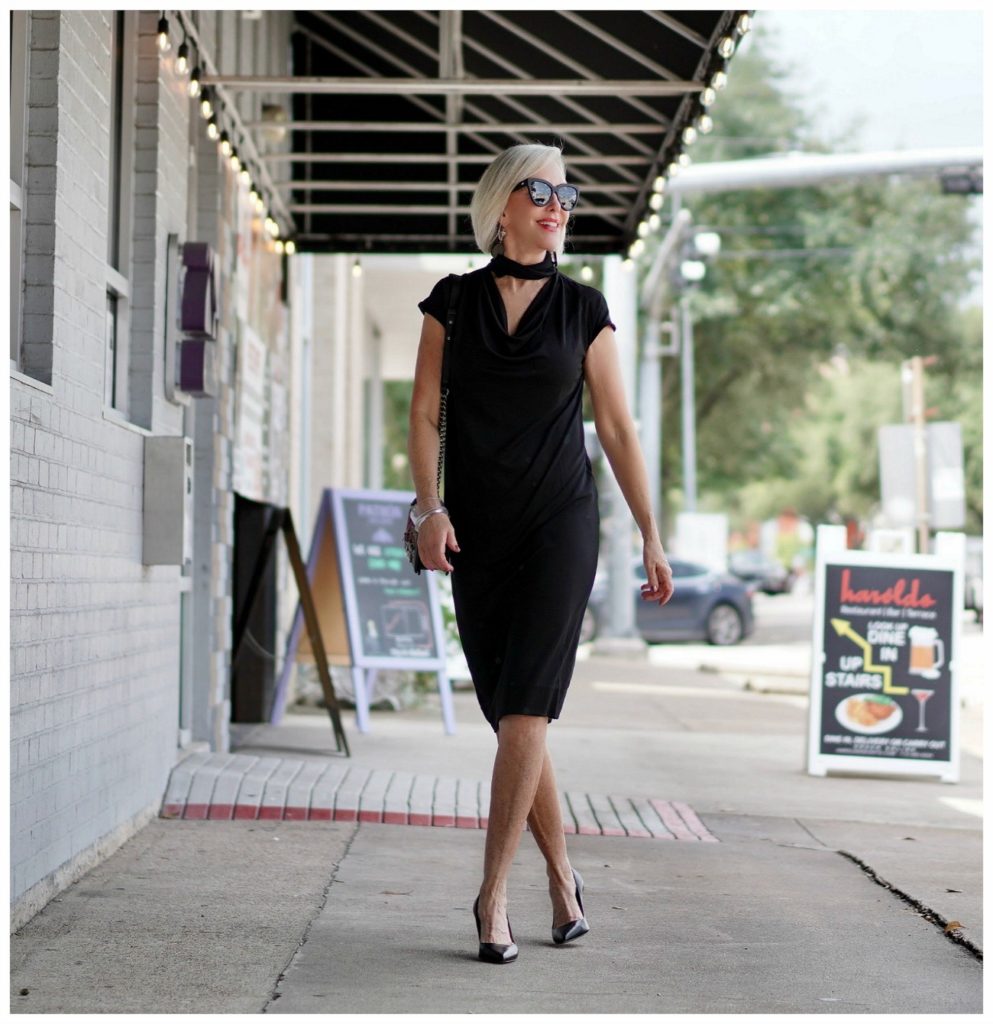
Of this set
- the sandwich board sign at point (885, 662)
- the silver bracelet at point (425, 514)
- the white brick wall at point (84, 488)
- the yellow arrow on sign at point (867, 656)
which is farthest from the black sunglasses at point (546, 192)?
the yellow arrow on sign at point (867, 656)

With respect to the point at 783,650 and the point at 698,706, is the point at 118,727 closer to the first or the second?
the point at 698,706

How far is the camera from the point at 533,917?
4.80 meters

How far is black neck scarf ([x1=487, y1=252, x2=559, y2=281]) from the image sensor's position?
4.34 meters

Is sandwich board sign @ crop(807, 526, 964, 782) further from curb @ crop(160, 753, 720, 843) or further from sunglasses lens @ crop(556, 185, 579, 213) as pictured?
sunglasses lens @ crop(556, 185, 579, 213)

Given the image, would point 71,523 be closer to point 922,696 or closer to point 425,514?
point 425,514

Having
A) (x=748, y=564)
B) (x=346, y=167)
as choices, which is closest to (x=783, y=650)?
(x=346, y=167)

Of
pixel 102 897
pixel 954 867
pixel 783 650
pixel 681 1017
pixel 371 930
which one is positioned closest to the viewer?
pixel 681 1017

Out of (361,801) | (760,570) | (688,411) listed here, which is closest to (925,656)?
(361,801)

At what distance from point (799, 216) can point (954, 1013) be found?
29825mm

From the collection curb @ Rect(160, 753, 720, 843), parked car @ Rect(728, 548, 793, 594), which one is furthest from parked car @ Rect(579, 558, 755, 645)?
parked car @ Rect(728, 548, 793, 594)

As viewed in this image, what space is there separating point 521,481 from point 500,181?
80 centimetres

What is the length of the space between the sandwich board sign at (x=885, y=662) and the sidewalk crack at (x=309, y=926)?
3.85 m

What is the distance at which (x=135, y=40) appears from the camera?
637 cm

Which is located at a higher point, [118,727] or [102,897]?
[118,727]
